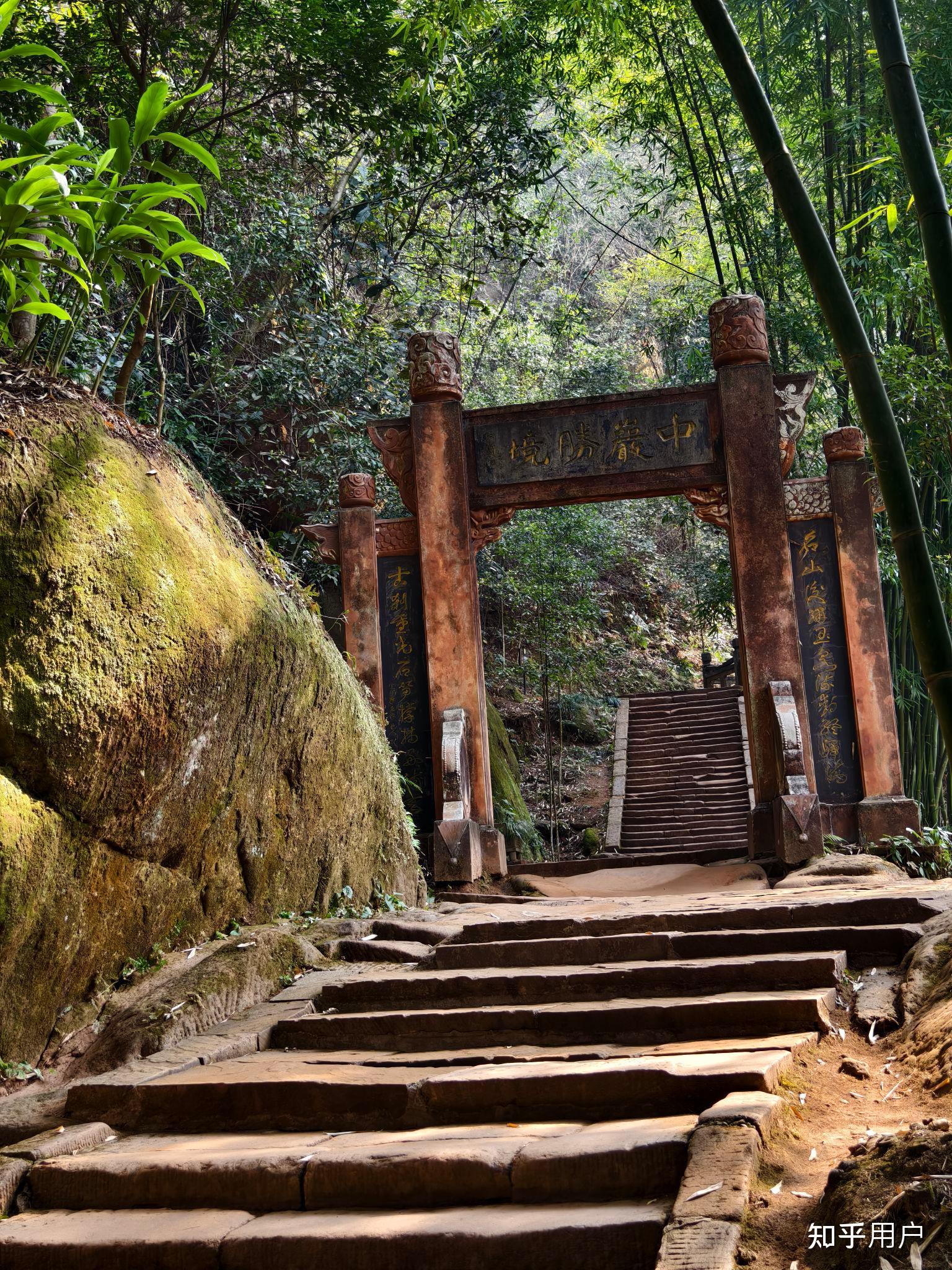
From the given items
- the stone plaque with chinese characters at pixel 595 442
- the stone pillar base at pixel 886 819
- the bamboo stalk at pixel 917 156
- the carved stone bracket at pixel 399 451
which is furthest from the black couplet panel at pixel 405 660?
the bamboo stalk at pixel 917 156

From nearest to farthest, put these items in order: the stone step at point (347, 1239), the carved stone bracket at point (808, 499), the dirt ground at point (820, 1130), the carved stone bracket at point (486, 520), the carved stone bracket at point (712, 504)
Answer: the dirt ground at point (820, 1130), the stone step at point (347, 1239), the carved stone bracket at point (808, 499), the carved stone bracket at point (712, 504), the carved stone bracket at point (486, 520)

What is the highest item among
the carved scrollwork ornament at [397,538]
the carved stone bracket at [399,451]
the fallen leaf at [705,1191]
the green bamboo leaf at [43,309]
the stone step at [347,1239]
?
the carved stone bracket at [399,451]

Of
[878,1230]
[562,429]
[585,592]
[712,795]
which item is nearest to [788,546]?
[562,429]

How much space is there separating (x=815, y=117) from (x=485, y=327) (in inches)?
263

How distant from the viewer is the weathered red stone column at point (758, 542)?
8.45m

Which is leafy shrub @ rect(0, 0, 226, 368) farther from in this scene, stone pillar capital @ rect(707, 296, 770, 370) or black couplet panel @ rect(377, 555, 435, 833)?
stone pillar capital @ rect(707, 296, 770, 370)

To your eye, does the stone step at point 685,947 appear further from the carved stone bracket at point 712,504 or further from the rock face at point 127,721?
the carved stone bracket at point 712,504

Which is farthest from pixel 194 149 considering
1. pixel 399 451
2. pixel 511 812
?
pixel 511 812

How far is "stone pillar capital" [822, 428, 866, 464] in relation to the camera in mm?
8812

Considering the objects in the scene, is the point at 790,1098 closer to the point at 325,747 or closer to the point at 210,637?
the point at 210,637

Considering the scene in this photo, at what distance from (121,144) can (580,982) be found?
11.4 ft

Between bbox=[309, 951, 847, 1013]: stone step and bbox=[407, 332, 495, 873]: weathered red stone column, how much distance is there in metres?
4.51

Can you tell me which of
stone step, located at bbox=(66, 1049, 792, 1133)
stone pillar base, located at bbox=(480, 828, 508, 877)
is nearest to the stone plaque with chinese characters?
stone pillar base, located at bbox=(480, 828, 508, 877)

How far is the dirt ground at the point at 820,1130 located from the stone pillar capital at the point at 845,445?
6205mm
